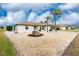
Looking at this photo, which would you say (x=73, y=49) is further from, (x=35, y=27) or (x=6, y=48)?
(x=6, y=48)

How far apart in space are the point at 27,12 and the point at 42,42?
0.29 meters

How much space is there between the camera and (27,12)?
1772mm

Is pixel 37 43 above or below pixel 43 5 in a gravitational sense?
below

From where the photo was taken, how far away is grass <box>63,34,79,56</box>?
5.69 feet

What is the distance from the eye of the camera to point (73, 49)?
1749 millimetres

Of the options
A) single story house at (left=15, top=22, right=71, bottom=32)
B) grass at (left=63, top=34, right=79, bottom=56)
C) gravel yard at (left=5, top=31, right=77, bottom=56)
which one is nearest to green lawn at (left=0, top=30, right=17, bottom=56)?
gravel yard at (left=5, top=31, right=77, bottom=56)

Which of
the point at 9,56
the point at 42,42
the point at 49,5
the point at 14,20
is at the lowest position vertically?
the point at 9,56

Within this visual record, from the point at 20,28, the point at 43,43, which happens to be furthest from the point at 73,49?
the point at 20,28

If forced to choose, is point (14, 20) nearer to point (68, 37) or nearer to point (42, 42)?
point (42, 42)

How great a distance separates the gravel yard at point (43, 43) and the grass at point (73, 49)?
27mm

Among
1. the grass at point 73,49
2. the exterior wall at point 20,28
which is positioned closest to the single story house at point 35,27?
the exterior wall at point 20,28

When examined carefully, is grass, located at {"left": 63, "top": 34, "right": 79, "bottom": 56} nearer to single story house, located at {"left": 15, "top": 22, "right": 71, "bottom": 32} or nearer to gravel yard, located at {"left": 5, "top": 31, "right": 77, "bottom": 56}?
gravel yard, located at {"left": 5, "top": 31, "right": 77, "bottom": 56}

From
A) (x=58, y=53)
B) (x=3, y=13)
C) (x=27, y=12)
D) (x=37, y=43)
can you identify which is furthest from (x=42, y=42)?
(x=3, y=13)

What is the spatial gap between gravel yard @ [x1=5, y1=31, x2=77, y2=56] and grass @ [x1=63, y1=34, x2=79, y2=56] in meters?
0.03
